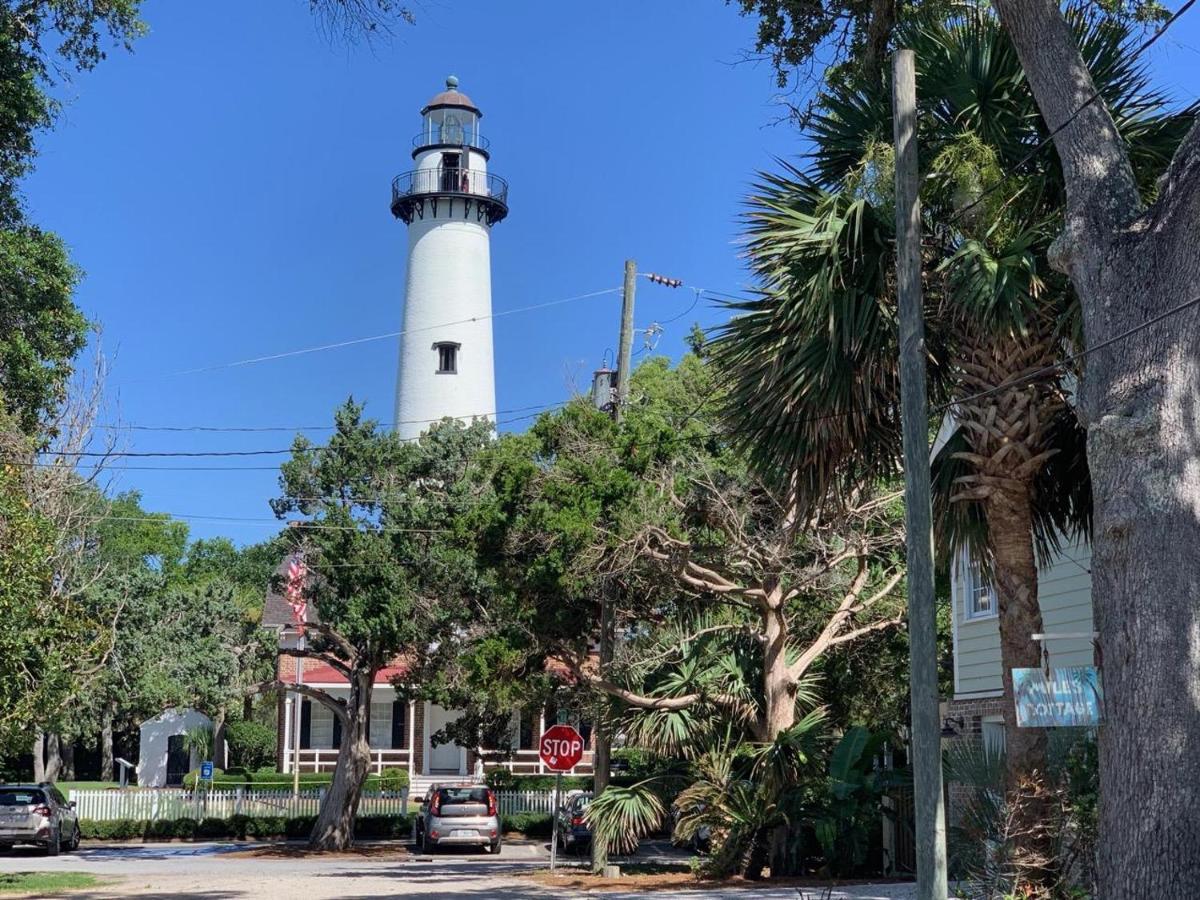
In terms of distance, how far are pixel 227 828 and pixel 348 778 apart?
18.9 feet

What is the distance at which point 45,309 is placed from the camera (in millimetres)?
17562

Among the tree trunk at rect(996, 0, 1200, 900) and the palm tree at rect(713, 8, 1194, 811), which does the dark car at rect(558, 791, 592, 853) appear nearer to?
the palm tree at rect(713, 8, 1194, 811)

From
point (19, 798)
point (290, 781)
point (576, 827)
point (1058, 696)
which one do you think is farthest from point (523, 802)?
point (1058, 696)

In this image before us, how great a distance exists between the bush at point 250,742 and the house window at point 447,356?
17.0 m

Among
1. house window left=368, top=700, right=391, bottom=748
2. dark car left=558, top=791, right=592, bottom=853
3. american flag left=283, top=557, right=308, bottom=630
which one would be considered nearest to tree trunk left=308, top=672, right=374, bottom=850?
american flag left=283, top=557, right=308, bottom=630

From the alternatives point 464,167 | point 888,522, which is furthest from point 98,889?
point 464,167

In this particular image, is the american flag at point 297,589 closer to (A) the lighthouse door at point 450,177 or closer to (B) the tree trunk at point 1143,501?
(A) the lighthouse door at point 450,177

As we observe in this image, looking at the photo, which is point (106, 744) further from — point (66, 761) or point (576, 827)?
point (576, 827)

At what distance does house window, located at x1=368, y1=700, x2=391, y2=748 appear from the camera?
4812 centimetres

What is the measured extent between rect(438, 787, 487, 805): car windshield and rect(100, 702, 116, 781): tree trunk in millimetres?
18439

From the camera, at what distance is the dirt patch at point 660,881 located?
1841 cm

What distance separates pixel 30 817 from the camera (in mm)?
28375

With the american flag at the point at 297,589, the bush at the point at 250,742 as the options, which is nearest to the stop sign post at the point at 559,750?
the american flag at the point at 297,589

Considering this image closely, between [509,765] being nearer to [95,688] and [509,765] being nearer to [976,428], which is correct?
[95,688]
